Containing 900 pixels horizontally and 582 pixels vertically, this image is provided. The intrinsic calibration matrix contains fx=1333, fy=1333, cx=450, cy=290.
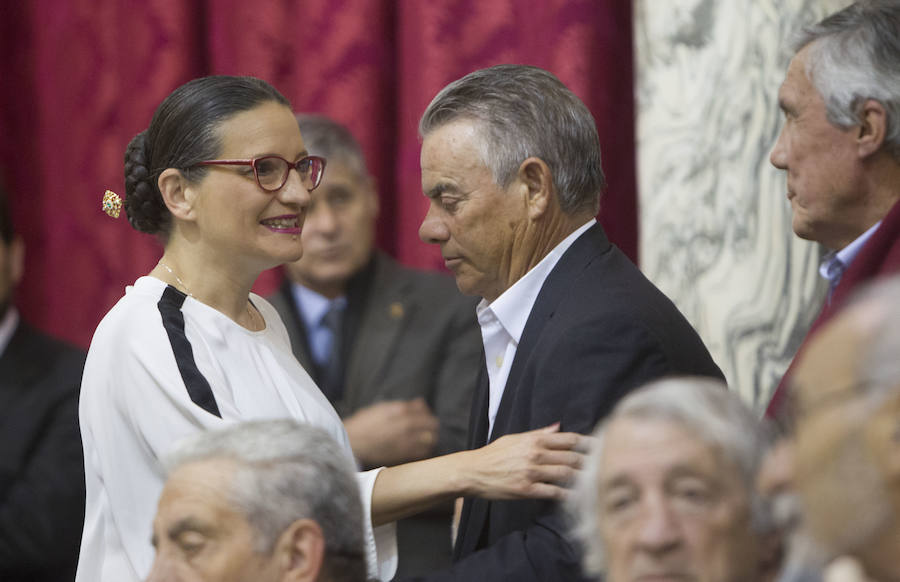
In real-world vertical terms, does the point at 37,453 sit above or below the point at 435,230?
below

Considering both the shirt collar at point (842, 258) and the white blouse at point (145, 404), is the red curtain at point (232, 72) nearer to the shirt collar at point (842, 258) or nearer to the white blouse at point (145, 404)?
A: the shirt collar at point (842, 258)

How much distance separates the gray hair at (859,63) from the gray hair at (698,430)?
889 millimetres

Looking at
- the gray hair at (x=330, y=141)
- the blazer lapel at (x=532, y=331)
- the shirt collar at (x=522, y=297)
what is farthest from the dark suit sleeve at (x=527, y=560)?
the gray hair at (x=330, y=141)

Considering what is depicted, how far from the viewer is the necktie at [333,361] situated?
13.5 ft

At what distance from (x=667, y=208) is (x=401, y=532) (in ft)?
3.90

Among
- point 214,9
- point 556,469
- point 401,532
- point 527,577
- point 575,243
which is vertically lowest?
point 401,532

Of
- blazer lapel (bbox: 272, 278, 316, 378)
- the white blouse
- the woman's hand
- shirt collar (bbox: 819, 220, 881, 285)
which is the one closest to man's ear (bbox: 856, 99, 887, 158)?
shirt collar (bbox: 819, 220, 881, 285)

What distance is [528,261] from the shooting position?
2.74 meters

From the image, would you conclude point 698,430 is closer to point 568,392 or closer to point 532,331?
point 568,392

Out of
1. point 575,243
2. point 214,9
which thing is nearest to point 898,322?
point 575,243

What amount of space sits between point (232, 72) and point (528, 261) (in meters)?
2.78

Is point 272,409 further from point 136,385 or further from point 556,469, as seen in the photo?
point 556,469

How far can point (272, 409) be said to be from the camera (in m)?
2.61

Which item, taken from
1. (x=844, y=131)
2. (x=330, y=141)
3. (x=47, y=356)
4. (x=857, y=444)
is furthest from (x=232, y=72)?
(x=857, y=444)
